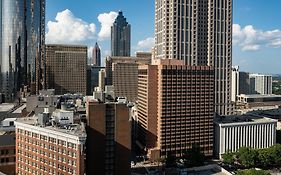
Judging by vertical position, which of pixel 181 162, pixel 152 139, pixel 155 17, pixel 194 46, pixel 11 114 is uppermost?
pixel 155 17

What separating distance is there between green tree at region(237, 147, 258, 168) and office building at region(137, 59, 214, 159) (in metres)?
19.4

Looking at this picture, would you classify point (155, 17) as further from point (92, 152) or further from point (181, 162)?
point (92, 152)

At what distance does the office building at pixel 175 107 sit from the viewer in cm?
14762

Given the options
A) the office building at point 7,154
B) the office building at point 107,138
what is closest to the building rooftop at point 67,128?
the office building at point 107,138

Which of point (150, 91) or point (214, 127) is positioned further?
point (214, 127)

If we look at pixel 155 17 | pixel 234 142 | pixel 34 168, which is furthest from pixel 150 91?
pixel 34 168

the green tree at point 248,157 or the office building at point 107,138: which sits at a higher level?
the office building at point 107,138

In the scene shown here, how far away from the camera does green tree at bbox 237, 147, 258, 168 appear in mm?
138000

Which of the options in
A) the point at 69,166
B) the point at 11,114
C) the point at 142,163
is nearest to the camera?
the point at 69,166

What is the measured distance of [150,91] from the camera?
148 meters

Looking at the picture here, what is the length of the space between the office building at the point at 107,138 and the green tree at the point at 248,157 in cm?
6187

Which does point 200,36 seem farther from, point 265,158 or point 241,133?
point 265,158

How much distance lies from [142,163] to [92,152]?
186ft

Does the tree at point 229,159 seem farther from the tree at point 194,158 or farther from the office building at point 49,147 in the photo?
the office building at point 49,147
